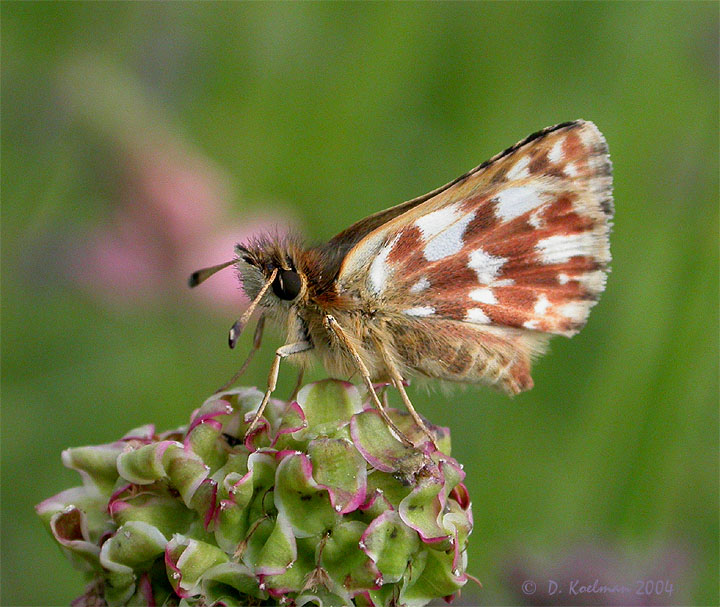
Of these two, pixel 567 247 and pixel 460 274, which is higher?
pixel 460 274

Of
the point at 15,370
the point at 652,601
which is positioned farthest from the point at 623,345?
the point at 15,370

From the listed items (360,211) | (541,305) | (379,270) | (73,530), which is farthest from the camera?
Result: (360,211)

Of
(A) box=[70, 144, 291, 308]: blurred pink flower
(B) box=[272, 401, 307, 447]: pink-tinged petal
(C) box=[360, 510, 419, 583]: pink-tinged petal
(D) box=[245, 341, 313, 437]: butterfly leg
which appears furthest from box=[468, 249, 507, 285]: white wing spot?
(A) box=[70, 144, 291, 308]: blurred pink flower

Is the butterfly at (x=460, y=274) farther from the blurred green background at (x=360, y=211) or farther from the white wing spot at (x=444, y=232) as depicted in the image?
the blurred green background at (x=360, y=211)

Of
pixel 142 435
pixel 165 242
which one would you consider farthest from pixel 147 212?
pixel 142 435

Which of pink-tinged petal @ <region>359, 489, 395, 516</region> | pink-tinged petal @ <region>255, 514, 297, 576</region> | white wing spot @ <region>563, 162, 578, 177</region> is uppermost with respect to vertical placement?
white wing spot @ <region>563, 162, 578, 177</region>

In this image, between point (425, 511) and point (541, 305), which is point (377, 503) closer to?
point (425, 511)

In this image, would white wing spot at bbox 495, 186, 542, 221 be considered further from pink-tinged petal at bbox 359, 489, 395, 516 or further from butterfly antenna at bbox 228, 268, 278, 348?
pink-tinged petal at bbox 359, 489, 395, 516
